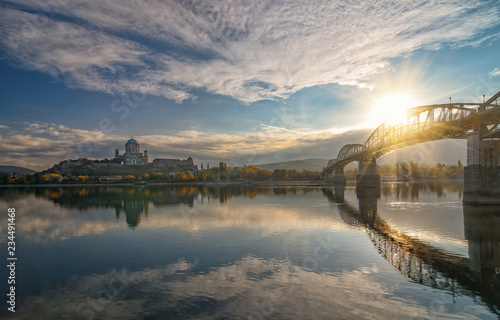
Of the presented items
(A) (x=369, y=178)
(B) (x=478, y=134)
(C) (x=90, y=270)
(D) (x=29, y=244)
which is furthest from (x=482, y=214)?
(A) (x=369, y=178)

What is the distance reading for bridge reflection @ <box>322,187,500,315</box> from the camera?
11.1m

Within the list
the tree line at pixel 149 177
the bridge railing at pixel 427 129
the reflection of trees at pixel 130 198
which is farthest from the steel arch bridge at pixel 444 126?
the tree line at pixel 149 177

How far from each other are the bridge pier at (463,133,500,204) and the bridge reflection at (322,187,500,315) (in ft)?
45.7

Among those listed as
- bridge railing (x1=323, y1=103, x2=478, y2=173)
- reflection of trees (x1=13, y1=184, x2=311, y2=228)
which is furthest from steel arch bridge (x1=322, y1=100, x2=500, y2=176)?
reflection of trees (x1=13, y1=184, x2=311, y2=228)

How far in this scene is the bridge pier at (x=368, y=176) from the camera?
258ft

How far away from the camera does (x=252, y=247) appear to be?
56.2 feet

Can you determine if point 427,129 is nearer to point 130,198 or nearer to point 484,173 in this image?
point 484,173

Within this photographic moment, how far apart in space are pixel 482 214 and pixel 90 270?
36.1 m

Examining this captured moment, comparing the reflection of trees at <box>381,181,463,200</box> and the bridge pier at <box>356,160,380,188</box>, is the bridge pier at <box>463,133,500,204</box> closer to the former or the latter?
the reflection of trees at <box>381,181,463,200</box>

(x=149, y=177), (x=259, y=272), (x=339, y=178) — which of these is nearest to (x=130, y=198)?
(x=259, y=272)

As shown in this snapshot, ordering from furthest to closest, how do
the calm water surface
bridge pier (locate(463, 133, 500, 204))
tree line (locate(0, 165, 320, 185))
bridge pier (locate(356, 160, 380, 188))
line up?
tree line (locate(0, 165, 320, 185)) → bridge pier (locate(356, 160, 380, 188)) → bridge pier (locate(463, 133, 500, 204)) → the calm water surface

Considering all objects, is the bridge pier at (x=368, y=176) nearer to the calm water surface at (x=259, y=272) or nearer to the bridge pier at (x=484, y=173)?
the bridge pier at (x=484, y=173)

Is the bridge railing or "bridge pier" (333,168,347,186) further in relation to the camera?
"bridge pier" (333,168,347,186)

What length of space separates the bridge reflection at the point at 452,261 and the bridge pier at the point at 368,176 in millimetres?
56509
